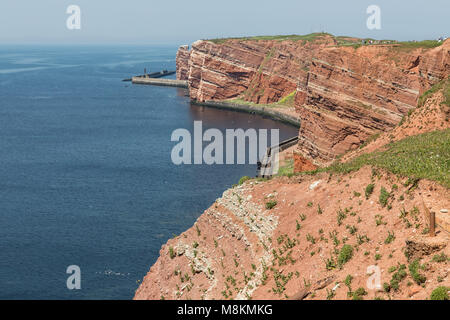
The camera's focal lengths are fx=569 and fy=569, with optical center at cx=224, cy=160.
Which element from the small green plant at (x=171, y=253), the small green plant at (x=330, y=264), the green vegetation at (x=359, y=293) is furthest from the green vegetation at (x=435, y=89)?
the green vegetation at (x=359, y=293)

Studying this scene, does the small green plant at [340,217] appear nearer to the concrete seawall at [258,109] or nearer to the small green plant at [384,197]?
the small green plant at [384,197]

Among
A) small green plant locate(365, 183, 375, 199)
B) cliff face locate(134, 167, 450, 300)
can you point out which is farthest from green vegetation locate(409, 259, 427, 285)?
small green plant locate(365, 183, 375, 199)

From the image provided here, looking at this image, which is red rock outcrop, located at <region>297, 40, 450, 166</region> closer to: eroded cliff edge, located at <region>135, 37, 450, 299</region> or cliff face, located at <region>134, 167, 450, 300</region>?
eroded cliff edge, located at <region>135, 37, 450, 299</region>

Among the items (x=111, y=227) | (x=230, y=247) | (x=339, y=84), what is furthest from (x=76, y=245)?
(x=339, y=84)

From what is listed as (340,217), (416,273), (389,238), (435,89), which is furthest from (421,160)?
(435,89)

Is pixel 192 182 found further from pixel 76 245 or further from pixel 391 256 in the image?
pixel 391 256

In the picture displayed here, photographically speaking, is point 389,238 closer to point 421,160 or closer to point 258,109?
point 421,160
